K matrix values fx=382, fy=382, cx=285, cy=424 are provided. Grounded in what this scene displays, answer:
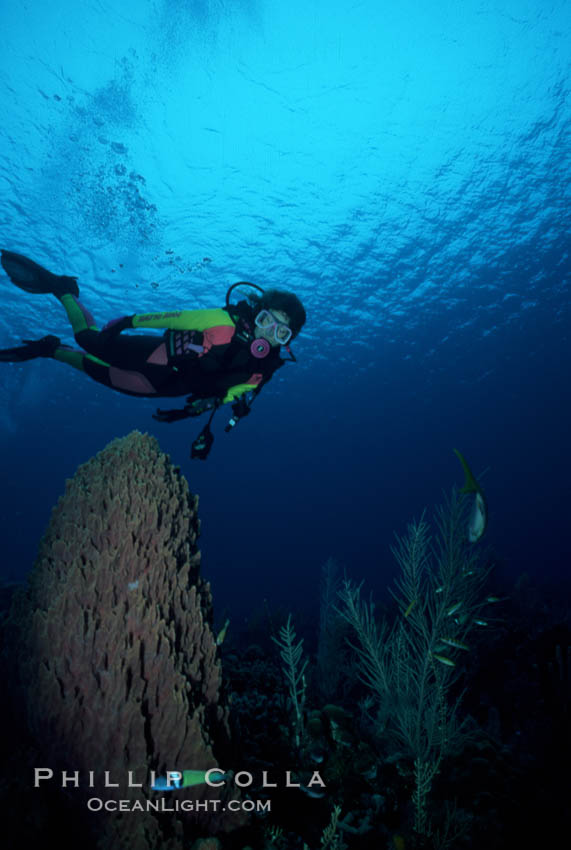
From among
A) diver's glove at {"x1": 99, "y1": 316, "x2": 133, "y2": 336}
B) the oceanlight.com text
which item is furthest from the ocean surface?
diver's glove at {"x1": 99, "y1": 316, "x2": 133, "y2": 336}

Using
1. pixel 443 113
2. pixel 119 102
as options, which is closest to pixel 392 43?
pixel 443 113

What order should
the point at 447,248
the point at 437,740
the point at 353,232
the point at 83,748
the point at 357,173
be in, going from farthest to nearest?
the point at 447,248 < the point at 353,232 < the point at 357,173 < the point at 437,740 < the point at 83,748

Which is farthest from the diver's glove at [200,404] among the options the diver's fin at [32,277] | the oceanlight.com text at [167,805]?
the oceanlight.com text at [167,805]

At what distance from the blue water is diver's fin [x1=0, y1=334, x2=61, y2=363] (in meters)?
5.40

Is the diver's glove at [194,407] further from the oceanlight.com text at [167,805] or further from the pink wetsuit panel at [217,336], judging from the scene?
the oceanlight.com text at [167,805]

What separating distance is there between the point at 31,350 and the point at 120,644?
14.3 ft

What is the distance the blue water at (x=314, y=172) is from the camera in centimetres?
1016

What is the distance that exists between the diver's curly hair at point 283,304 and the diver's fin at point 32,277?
303 centimetres

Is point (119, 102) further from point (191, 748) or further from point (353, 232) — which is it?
point (191, 748)

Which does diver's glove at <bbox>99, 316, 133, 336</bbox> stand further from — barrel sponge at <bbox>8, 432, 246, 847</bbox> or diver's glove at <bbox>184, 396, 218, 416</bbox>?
barrel sponge at <bbox>8, 432, 246, 847</bbox>

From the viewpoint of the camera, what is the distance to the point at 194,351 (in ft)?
15.0

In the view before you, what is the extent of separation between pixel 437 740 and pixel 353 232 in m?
16.3

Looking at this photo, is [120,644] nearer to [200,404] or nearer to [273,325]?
[200,404]

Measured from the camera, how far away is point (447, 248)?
55.8ft
